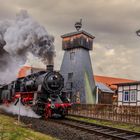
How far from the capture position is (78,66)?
41625mm

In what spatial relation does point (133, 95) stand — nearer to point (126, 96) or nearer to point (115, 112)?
point (126, 96)

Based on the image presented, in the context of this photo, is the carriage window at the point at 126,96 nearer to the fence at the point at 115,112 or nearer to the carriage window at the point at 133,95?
the carriage window at the point at 133,95

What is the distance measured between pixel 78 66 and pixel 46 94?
21519 mm

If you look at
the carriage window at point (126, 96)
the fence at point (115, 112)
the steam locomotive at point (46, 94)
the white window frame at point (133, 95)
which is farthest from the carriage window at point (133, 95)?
the steam locomotive at point (46, 94)

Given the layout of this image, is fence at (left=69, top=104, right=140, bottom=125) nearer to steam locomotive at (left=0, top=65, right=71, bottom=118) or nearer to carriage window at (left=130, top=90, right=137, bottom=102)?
steam locomotive at (left=0, top=65, right=71, bottom=118)

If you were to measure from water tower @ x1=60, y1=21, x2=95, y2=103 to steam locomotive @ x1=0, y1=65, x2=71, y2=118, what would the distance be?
18.3 metres

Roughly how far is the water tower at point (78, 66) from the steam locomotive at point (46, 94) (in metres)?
18.3

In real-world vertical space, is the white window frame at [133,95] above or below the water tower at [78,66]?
below

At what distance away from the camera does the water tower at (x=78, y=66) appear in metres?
40.5

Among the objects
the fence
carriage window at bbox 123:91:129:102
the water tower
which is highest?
the water tower

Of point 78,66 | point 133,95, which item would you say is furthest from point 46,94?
point 78,66

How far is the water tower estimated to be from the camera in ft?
133

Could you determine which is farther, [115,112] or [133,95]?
[133,95]

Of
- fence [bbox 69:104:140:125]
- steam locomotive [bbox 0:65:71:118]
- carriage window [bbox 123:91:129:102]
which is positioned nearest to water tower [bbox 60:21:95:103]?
A: carriage window [bbox 123:91:129:102]
